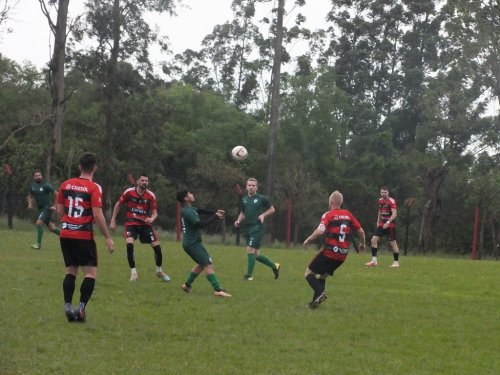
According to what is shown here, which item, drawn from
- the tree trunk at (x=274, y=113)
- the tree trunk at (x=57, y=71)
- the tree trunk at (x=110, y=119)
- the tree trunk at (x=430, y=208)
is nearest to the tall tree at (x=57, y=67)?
the tree trunk at (x=57, y=71)

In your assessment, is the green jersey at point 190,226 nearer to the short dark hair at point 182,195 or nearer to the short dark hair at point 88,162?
the short dark hair at point 182,195

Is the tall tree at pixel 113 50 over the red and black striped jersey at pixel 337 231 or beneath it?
over

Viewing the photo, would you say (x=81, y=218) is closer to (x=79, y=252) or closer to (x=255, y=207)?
(x=79, y=252)

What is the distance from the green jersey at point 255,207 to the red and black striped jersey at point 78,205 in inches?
225

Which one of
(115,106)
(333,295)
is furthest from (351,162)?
(333,295)

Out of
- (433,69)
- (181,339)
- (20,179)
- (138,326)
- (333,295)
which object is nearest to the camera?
(181,339)

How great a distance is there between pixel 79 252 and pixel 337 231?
3.61 metres

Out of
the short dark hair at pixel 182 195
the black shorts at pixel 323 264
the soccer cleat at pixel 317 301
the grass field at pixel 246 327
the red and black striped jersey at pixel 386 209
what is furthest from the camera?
the red and black striped jersey at pixel 386 209

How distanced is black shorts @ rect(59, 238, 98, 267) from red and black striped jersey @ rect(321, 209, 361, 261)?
3.27 m

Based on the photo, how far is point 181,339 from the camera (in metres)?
7.62

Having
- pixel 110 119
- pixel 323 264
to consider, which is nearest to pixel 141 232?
pixel 323 264

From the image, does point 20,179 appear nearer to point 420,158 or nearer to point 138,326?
point 420,158

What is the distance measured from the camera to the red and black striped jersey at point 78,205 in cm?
791

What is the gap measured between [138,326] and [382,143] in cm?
4454
